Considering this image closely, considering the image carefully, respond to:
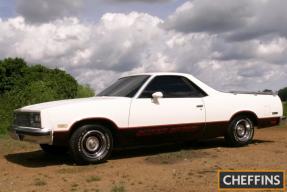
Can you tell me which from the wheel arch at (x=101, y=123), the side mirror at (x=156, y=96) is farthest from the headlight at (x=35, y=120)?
the side mirror at (x=156, y=96)

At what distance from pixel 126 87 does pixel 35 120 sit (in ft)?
6.22

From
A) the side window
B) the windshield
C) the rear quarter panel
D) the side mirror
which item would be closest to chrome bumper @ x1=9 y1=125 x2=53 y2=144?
the windshield

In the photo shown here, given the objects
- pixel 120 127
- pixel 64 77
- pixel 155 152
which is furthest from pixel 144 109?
pixel 64 77

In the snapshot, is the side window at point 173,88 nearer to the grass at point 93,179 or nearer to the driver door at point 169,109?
the driver door at point 169,109

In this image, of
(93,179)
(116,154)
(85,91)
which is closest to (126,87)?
(116,154)

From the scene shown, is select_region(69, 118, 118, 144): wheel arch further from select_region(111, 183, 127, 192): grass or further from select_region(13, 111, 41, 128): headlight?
select_region(111, 183, 127, 192): grass

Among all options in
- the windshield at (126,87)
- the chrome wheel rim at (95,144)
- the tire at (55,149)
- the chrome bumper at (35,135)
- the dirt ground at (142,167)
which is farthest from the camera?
the tire at (55,149)

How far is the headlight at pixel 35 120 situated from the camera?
801 centimetres

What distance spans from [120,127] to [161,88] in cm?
120

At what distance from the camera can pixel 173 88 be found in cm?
926


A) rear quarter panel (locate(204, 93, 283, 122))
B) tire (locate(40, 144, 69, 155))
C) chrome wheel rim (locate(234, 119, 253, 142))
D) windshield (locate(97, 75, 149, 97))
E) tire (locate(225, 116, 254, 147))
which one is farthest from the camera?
chrome wheel rim (locate(234, 119, 253, 142))

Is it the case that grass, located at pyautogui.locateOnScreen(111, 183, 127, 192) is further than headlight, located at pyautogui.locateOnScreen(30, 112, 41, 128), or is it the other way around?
headlight, located at pyautogui.locateOnScreen(30, 112, 41, 128)

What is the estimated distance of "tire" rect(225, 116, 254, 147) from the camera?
9.90 metres

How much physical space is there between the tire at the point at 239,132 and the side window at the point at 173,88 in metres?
1.00
